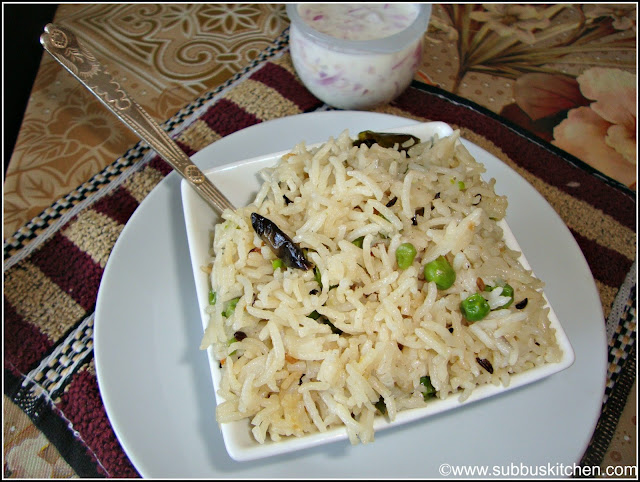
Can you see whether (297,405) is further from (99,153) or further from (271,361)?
(99,153)

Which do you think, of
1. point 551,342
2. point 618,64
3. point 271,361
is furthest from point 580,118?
point 271,361

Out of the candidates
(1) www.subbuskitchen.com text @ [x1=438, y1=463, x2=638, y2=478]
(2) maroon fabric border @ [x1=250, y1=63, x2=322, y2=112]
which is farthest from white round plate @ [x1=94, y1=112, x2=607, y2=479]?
(2) maroon fabric border @ [x1=250, y1=63, x2=322, y2=112]

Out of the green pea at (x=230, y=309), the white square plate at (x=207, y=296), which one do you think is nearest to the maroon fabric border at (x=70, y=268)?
the white square plate at (x=207, y=296)

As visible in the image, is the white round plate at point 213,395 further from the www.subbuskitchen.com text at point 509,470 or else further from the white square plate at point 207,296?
the white square plate at point 207,296

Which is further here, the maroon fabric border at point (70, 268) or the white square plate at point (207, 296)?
the maroon fabric border at point (70, 268)

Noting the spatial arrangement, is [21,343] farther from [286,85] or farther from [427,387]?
[286,85]

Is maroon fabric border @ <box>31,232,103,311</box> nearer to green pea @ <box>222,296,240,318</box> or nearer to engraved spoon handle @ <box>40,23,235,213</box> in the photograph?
engraved spoon handle @ <box>40,23,235,213</box>
